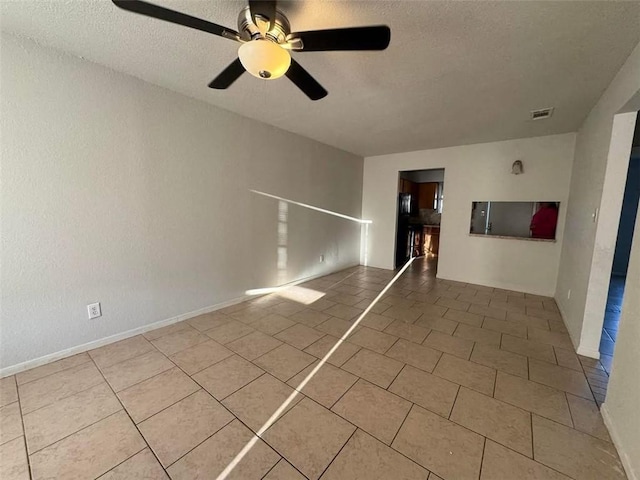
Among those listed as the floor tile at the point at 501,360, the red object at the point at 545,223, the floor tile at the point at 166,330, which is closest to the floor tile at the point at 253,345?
the floor tile at the point at 166,330

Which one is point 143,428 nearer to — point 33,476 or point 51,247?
point 33,476

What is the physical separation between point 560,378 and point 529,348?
422mm

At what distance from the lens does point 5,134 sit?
175 cm

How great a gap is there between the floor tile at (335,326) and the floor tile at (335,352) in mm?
109

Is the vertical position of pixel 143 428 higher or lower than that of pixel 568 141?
lower

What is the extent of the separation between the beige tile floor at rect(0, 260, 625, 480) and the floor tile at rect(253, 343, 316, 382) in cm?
1

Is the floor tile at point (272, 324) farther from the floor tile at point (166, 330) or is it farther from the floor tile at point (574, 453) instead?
the floor tile at point (574, 453)

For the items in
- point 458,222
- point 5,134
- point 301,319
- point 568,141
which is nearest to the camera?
point 5,134

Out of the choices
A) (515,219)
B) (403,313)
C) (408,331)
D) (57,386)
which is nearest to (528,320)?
(403,313)

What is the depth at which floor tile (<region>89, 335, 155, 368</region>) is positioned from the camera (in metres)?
2.07

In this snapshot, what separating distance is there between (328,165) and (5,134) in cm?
361

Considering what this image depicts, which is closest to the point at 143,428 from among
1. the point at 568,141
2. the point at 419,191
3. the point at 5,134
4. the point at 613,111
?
the point at 5,134

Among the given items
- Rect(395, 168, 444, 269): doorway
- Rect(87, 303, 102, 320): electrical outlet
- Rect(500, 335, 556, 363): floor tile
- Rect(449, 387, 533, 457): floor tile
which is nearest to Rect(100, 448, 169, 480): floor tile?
Rect(87, 303, 102, 320): electrical outlet

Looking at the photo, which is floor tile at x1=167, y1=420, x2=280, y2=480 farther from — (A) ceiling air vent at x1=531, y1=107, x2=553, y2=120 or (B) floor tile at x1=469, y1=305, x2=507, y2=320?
(A) ceiling air vent at x1=531, y1=107, x2=553, y2=120
